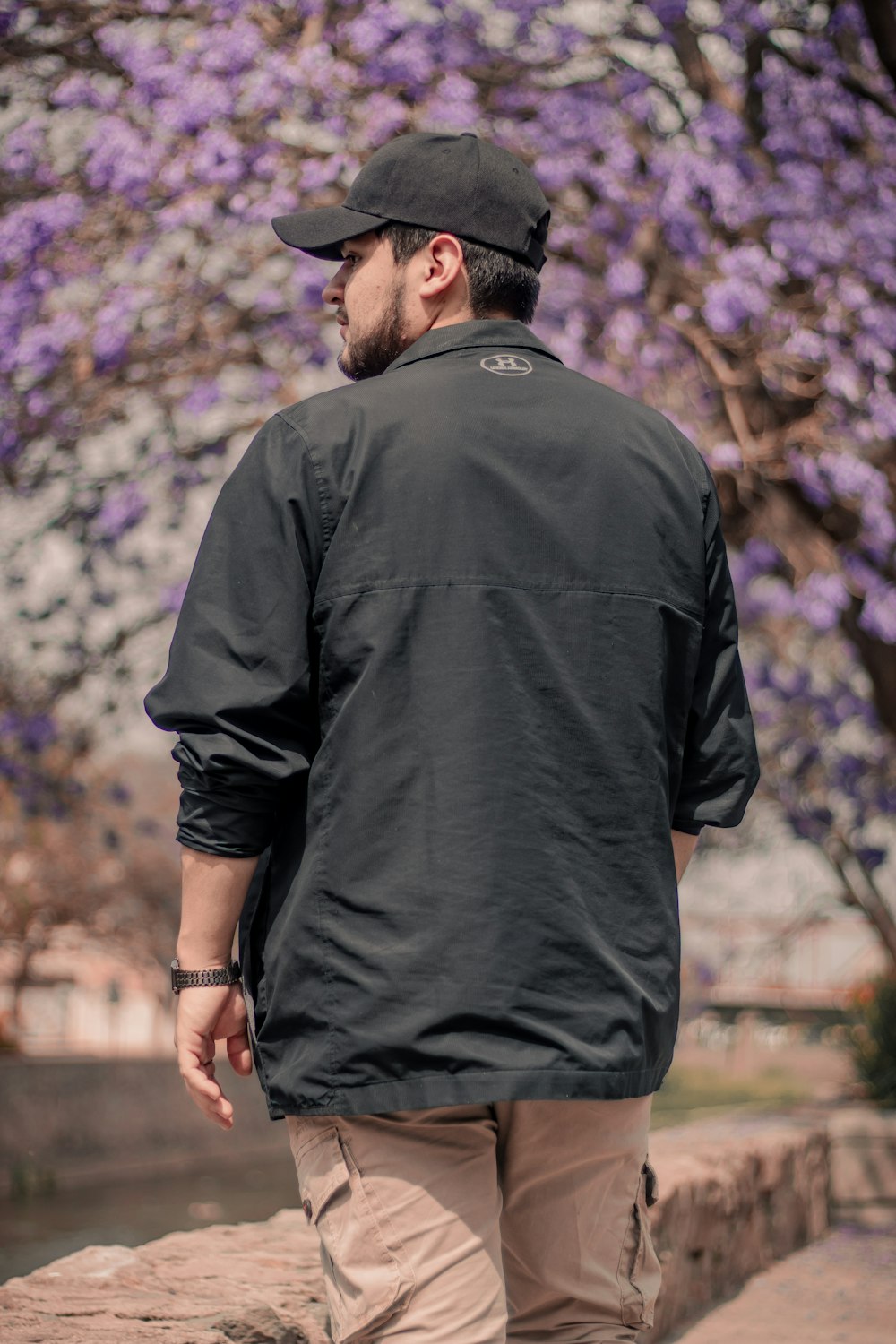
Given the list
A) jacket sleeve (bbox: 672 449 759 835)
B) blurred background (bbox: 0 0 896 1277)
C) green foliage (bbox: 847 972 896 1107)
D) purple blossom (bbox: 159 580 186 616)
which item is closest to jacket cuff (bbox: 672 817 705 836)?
jacket sleeve (bbox: 672 449 759 835)

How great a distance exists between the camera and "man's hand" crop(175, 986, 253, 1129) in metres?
1.62

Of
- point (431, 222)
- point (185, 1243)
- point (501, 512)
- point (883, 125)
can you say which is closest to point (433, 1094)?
point (501, 512)

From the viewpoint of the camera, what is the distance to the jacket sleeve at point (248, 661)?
5.14 feet

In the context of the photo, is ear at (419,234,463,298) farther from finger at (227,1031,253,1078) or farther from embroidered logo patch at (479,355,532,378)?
finger at (227,1031,253,1078)

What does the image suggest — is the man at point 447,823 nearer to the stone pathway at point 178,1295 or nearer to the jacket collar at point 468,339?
the jacket collar at point 468,339

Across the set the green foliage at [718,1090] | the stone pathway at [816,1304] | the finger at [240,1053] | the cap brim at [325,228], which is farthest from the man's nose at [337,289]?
the green foliage at [718,1090]

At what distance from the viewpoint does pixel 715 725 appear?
1866 mm

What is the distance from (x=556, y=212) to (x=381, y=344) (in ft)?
15.3

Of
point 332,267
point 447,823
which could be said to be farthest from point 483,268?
point 332,267

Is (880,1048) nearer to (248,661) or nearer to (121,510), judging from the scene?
(121,510)

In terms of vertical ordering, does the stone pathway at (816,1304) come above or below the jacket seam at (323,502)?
below

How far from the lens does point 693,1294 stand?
4176 mm

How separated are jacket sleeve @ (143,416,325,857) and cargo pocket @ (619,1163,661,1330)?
63 centimetres

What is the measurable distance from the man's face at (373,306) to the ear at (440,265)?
29mm
